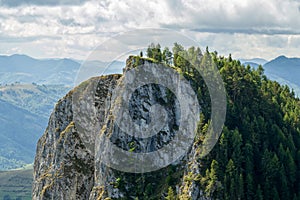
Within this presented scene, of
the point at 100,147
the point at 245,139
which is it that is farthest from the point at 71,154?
the point at 245,139

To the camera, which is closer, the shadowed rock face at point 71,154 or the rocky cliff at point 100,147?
the rocky cliff at point 100,147

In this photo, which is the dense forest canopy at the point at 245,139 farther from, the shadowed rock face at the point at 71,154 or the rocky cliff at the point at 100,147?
the shadowed rock face at the point at 71,154

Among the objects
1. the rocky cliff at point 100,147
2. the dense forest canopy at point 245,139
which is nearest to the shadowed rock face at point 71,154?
the rocky cliff at point 100,147

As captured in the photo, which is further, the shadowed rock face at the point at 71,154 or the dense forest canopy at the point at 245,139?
the shadowed rock face at the point at 71,154

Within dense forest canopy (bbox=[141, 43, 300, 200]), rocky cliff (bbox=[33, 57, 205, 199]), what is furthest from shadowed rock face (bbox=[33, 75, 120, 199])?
dense forest canopy (bbox=[141, 43, 300, 200])

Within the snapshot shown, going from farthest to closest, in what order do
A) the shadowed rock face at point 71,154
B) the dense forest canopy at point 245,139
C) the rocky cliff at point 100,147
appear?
1. the shadowed rock face at point 71,154
2. the rocky cliff at point 100,147
3. the dense forest canopy at point 245,139

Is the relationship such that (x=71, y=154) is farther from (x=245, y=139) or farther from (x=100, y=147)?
(x=245, y=139)

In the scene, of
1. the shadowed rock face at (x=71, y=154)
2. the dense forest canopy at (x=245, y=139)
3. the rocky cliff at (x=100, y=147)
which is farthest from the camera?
the shadowed rock face at (x=71, y=154)

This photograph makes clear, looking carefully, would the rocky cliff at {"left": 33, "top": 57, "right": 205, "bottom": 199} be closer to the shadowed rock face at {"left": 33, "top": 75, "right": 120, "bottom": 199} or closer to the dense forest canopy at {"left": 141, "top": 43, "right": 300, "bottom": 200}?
the shadowed rock face at {"left": 33, "top": 75, "right": 120, "bottom": 199}
